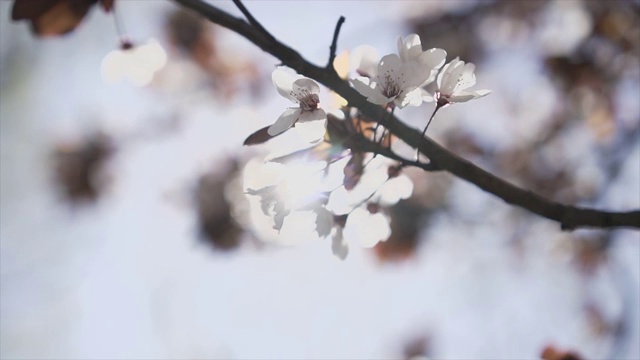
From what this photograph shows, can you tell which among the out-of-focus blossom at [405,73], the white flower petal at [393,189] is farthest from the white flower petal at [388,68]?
the white flower petal at [393,189]

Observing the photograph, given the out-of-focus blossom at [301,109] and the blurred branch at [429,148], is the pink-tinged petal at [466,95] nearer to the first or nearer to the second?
the blurred branch at [429,148]

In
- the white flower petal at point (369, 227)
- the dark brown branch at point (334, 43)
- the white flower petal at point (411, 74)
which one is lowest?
the white flower petal at point (369, 227)

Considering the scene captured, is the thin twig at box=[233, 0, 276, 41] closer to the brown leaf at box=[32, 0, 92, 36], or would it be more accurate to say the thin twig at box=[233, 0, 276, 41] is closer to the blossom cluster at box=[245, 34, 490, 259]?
the blossom cluster at box=[245, 34, 490, 259]

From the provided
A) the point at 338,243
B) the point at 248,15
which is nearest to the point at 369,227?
the point at 338,243

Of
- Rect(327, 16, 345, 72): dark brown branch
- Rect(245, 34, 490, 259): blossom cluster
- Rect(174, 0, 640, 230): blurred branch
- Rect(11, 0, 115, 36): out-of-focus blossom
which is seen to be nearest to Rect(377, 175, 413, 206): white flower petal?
Rect(245, 34, 490, 259): blossom cluster

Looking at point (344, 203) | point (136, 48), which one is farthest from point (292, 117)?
point (136, 48)

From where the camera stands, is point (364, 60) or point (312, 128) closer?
point (312, 128)

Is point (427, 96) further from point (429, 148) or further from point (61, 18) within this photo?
point (61, 18)
